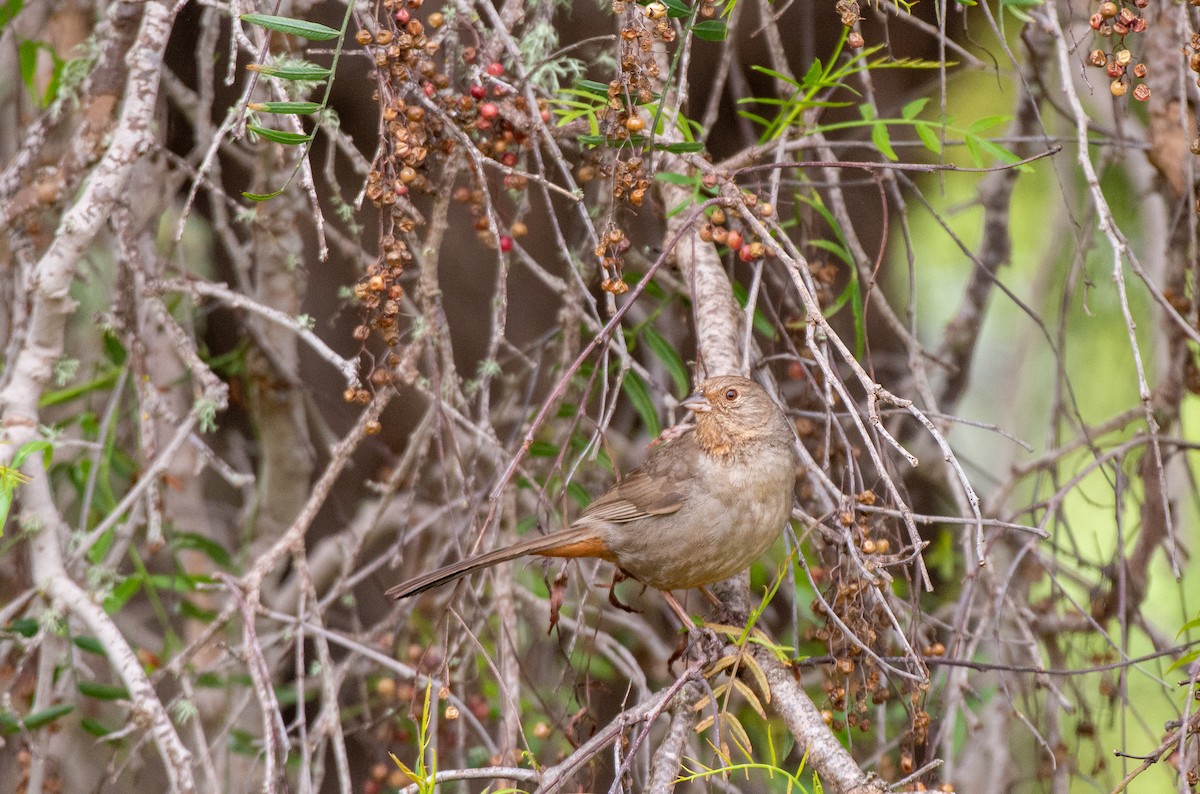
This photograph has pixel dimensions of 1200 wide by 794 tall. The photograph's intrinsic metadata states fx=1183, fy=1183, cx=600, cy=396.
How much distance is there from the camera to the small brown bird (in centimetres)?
343

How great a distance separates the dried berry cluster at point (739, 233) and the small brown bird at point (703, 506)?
1.36 ft

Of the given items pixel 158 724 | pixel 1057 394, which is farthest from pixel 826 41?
pixel 158 724

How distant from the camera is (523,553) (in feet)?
10.8

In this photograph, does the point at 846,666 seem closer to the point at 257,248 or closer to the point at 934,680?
the point at 934,680

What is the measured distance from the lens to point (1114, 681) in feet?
15.2

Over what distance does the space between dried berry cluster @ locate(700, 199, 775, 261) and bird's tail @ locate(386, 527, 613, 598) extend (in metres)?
0.94

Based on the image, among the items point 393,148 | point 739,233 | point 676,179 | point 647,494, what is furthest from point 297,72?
point 647,494

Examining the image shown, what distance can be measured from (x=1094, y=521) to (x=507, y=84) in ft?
20.0

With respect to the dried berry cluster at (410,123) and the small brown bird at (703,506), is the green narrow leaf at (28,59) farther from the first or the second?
the small brown bird at (703,506)

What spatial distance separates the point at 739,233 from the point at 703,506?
838 mm

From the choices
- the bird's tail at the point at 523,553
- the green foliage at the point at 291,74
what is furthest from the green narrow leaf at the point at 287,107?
the bird's tail at the point at 523,553

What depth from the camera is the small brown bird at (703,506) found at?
343 cm

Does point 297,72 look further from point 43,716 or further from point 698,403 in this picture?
point 43,716

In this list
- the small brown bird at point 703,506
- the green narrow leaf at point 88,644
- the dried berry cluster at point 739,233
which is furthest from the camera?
the green narrow leaf at point 88,644
